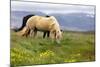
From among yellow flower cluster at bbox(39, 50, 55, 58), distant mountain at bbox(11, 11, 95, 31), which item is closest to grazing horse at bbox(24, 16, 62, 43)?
distant mountain at bbox(11, 11, 95, 31)

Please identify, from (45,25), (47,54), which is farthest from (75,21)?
(47,54)

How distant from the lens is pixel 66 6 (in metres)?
2.94

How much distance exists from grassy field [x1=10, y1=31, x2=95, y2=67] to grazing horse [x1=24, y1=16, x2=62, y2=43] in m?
0.08

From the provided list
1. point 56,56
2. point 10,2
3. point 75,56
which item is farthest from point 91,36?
point 10,2

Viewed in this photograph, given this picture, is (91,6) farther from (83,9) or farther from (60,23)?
(60,23)

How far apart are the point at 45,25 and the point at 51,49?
31cm

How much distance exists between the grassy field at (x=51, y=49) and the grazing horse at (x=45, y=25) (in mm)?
76

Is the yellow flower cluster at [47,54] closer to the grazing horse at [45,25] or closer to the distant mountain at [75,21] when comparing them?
the grazing horse at [45,25]

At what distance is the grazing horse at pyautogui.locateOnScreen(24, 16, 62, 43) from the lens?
2770 millimetres

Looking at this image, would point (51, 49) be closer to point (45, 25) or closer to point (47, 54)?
point (47, 54)

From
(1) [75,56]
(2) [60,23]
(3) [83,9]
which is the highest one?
(3) [83,9]

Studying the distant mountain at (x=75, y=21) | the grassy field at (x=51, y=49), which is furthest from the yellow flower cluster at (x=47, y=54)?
the distant mountain at (x=75, y=21)
